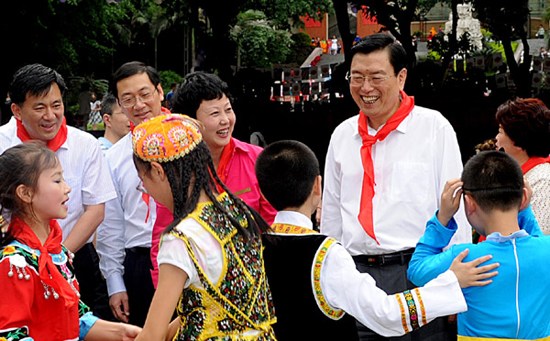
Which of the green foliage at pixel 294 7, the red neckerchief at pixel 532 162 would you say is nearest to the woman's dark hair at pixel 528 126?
the red neckerchief at pixel 532 162

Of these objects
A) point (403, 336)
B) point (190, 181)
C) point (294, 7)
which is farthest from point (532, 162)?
point (294, 7)

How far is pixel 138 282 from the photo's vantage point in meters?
4.46

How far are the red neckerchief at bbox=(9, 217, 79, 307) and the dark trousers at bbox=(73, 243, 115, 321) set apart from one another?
132 cm

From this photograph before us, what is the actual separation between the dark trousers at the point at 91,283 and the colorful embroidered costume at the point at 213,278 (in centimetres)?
193

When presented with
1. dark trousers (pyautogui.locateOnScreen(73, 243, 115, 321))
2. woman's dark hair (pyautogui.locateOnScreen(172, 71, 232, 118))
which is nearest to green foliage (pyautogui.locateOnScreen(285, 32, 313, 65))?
dark trousers (pyautogui.locateOnScreen(73, 243, 115, 321))

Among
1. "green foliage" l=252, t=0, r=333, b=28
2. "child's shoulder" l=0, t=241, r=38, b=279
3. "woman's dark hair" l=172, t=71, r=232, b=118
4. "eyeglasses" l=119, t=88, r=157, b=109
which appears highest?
"green foliage" l=252, t=0, r=333, b=28

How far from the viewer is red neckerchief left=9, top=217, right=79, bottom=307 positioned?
10.1 feet

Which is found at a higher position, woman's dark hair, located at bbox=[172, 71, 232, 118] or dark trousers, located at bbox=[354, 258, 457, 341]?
woman's dark hair, located at bbox=[172, 71, 232, 118]

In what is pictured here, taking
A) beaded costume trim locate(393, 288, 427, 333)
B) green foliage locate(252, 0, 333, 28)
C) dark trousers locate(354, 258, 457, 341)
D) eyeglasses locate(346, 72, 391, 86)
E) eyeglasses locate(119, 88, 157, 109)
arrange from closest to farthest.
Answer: beaded costume trim locate(393, 288, 427, 333) → dark trousers locate(354, 258, 457, 341) → eyeglasses locate(346, 72, 391, 86) → eyeglasses locate(119, 88, 157, 109) → green foliage locate(252, 0, 333, 28)

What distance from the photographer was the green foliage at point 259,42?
37.7 metres

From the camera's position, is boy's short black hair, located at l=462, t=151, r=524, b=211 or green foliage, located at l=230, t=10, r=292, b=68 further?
green foliage, located at l=230, t=10, r=292, b=68

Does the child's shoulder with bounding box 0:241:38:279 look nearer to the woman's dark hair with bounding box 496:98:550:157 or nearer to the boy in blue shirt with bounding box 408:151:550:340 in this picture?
the boy in blue shirt with bounding box 408:151:550:340

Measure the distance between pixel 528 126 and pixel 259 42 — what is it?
3374cm

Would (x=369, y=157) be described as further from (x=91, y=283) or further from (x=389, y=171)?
(x=91, y=283)
